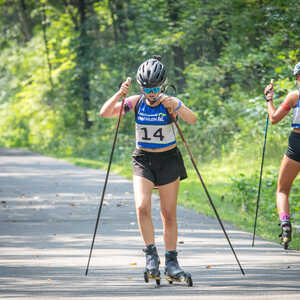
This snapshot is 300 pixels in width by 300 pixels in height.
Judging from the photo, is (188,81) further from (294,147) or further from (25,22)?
(25,22)

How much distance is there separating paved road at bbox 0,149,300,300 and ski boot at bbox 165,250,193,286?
0.08m

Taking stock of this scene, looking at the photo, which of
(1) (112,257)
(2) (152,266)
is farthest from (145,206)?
(1) (112,257)

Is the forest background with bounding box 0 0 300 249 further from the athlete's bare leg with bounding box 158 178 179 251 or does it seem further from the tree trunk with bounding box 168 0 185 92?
the athlete's bare leg with bounding box 158 178 179 251

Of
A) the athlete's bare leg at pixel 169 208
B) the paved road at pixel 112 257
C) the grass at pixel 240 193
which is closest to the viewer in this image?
the paved road at pixel 112 257

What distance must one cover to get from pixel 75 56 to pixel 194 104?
1002cm

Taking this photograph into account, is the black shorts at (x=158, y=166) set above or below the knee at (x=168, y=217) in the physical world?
above

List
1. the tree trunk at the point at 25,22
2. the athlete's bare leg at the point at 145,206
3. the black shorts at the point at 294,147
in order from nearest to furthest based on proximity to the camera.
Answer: the athlete's bare leg at the point at 145,206 → the black shorts at the point at 294,147 → the tree trunk at the point at 25,22

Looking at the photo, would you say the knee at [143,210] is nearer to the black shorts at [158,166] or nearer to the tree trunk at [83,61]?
the black shorts at [158,166]

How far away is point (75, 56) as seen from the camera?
97.7 feet

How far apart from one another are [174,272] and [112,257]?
61.8 inches

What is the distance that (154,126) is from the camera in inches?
233

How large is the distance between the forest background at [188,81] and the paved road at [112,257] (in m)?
0.96

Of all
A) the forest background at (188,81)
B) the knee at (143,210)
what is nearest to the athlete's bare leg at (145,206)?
the knee at (143,210)

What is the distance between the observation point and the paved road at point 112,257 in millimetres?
5750
